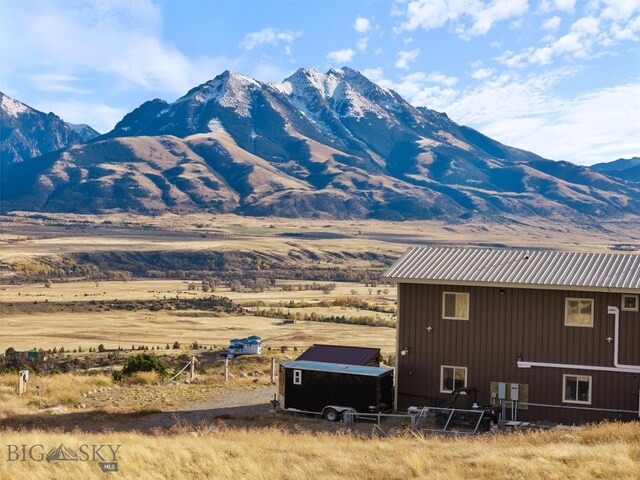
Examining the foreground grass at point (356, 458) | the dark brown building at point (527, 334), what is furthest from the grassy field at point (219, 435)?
the dark brown building at point (527, 334)

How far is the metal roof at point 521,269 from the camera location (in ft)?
97.3

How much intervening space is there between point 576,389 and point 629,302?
3.93 metres

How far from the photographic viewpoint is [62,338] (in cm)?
7112

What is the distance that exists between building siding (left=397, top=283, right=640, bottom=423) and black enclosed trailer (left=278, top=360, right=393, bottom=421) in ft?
4.88

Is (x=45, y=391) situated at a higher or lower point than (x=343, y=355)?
lower

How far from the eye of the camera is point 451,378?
31.4 metres

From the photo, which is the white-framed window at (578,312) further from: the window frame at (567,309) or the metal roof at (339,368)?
the metal roof at (339,368)

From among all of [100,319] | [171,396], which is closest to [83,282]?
[100,319]

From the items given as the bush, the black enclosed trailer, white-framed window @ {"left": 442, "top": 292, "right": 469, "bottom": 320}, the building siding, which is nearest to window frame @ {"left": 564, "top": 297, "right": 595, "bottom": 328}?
the building siding

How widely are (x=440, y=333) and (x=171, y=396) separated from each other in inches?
508

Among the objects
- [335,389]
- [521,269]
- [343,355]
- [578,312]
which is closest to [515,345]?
[578,312]

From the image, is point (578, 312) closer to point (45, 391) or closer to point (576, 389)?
point (576, 389)

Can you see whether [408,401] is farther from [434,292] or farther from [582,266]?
[582,266]

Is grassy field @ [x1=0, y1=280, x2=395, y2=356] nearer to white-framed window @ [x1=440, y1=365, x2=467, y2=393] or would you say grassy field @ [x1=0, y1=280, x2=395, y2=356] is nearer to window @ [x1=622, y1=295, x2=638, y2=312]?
white-framed window @ [x1=440, y1=365, x2=467, y2=393]
